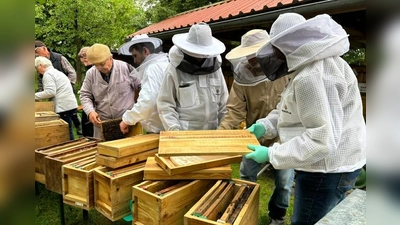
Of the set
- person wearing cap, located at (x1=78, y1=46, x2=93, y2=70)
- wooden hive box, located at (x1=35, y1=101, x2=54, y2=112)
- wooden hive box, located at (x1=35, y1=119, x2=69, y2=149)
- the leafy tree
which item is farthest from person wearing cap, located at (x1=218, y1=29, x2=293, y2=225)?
the leafy tree

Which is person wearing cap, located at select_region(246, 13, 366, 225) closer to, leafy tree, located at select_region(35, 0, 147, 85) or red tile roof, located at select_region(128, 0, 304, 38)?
red tile roof, located at select_region(128, 0, 304, 38)

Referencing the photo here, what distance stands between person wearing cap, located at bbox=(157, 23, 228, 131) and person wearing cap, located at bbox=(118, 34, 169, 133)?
23 cm

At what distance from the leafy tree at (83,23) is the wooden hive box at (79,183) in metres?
12.6

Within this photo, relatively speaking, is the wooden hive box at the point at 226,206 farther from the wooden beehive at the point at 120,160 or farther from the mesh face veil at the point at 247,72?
the mesh face veil at the point at 247,72

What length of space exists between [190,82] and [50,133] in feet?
5.82

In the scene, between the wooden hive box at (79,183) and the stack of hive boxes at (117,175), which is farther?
the wooden hive box at (79,183)

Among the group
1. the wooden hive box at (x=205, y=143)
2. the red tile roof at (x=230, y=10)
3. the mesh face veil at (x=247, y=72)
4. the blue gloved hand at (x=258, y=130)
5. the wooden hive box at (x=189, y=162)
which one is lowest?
the wooden hive box at (x=189, y=162)

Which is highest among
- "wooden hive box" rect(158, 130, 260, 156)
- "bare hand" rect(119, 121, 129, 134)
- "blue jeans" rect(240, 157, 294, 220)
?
"wooden hive box" rect(158, 130, 260, 156)

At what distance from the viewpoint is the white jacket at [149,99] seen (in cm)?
279

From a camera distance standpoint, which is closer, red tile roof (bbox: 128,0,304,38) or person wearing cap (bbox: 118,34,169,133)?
person wearing cap (bbox: 118,34,169,133)

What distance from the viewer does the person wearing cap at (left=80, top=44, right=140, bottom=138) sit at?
3574 millimetres

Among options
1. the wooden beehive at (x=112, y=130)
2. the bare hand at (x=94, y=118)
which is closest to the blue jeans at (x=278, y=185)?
the wooden beehive at (x=112, y=130)

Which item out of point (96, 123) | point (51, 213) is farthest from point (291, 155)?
point (51, 213)

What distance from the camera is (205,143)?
1913 mm
